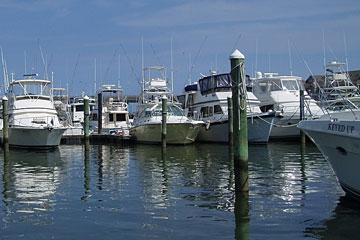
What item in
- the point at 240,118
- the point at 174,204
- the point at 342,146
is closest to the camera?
the point at 342,146

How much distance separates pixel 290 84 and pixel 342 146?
1010 inches

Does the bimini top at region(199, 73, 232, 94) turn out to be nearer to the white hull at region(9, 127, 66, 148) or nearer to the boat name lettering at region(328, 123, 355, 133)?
the white hull at region(9, 127, 66, 148)

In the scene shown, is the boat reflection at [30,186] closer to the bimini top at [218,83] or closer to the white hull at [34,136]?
the white hull at [34,136]

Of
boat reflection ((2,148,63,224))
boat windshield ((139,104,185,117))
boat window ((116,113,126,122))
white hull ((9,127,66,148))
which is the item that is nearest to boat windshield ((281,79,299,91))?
boat windshield ((139,104,185,117))

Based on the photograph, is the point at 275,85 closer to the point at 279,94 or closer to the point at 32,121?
the point at 279,94

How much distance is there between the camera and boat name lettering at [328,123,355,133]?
8734 mm

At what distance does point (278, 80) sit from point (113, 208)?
26320 millimetres

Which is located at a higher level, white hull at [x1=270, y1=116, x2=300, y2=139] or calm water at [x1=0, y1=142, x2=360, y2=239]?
white hull at [x1=270, y1=116, x2=300, y2=139]

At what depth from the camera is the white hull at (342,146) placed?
28.7ft

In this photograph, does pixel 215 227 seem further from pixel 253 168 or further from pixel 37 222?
pixel 253 168

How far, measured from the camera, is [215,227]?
838 centimetres

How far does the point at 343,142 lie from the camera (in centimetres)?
919

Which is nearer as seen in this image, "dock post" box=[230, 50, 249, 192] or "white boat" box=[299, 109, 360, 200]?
"white boat" box=[299, 109, 360, 200]

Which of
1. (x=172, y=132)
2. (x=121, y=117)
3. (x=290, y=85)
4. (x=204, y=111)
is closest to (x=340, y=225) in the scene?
(x=172, y=132)
